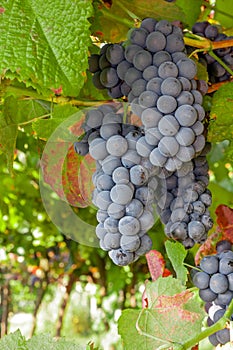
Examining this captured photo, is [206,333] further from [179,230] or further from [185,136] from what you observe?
[185,136]

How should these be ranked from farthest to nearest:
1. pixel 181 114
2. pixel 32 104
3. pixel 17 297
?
pixel 17 297 → pixel 32 104 → pixel 181 114

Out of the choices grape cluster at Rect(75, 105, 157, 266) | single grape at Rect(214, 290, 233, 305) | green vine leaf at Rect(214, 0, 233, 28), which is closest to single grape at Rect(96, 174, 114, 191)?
grape cluster at Rect(75, 105, 157, 266)

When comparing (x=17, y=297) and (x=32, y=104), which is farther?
(x=17, y=297)

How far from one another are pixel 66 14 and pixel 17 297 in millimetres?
4342

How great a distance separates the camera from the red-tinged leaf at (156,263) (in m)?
0.86

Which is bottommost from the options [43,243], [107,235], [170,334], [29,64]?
[43,243]

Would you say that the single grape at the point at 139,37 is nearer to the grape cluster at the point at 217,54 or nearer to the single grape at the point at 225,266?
the grape cluster at the point at 217,54

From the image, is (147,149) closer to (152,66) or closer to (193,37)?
(152,66)

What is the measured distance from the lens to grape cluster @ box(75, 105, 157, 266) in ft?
2.01

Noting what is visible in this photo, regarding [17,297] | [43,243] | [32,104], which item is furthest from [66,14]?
[17,297]

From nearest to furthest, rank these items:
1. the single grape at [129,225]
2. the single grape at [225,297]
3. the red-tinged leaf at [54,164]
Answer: the single grape at [129,225] < the single grape at [225,297] < the red-tinged leaf at [54,164]

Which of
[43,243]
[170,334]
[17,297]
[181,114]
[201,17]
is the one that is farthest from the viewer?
[17,297]

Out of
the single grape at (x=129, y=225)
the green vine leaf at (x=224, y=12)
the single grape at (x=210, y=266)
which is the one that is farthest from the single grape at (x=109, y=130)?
the green vine leaf at (x=224, y=12)

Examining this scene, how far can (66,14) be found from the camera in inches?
24.8
